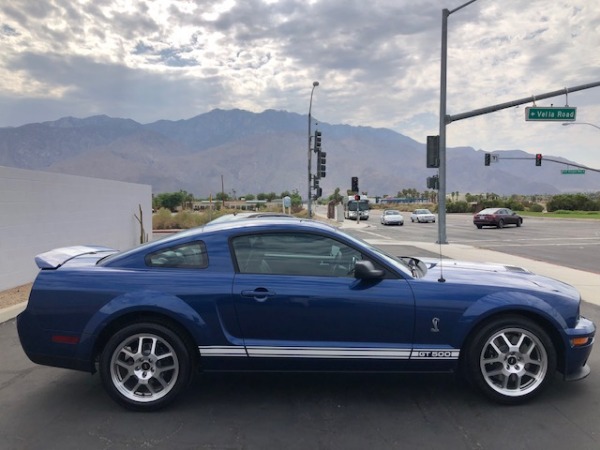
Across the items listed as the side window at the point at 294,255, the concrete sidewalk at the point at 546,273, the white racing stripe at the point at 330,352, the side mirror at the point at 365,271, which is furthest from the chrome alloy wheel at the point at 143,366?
the concrete sidewalk at the point at 546,273

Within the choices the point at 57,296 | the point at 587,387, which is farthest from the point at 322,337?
the point at 587,387

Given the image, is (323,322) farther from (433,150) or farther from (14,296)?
(433,150)

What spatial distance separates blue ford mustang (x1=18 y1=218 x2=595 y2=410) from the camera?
3.71 m

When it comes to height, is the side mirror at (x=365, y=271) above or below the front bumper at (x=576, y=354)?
above

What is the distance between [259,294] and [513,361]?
2.08m

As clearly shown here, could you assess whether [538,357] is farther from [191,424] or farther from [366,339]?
[191,424]

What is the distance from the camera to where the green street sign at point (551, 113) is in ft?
64.6

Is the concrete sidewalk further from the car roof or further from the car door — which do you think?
the car roof

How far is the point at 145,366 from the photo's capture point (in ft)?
12.3

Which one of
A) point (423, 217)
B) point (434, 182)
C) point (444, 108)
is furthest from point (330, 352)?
point (423, 217)

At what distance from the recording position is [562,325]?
3.79 m

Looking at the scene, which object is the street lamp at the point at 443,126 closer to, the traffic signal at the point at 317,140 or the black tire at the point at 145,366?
the traffic signal at the point at 317,140

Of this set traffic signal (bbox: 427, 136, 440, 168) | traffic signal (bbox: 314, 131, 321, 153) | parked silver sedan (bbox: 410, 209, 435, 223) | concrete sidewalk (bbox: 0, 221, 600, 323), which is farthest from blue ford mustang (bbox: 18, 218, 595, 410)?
parked silver sedan (bbox: 410, 209, 435, 223)

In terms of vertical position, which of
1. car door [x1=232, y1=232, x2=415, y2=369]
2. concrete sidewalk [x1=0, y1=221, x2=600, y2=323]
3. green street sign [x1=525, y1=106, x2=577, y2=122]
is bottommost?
concrete sidewalk [x1=0, y1=221, x2=600, y2=323]
